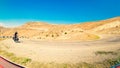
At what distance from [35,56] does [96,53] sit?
7189 millimetres

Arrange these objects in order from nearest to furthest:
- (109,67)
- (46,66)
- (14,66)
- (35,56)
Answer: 1. (109,67)
2. (46,66)
3. (14,66)
4. (35,56)

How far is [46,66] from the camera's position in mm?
18203

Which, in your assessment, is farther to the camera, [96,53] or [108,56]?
[96,53]

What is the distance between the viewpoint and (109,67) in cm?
1666

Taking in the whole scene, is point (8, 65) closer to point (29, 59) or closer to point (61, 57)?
point (29, 59)

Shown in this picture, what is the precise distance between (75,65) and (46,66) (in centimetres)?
292

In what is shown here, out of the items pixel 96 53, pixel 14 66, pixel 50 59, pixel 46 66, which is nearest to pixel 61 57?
pixel 50 59

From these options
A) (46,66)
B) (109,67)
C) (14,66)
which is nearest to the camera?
(109,67)

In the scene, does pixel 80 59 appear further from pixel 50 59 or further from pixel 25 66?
pixel 25 66

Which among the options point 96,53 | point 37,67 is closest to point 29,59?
point 37,67

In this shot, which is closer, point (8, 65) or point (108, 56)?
point (108, 56)

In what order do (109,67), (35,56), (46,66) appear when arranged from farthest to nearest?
(35,56) → (46,66) → (109,67)

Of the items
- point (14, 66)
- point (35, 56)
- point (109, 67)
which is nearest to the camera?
point (109, 67)

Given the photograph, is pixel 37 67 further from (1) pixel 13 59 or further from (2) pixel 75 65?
(1) pixel 13 59
